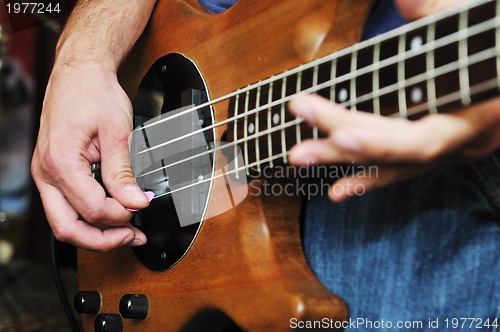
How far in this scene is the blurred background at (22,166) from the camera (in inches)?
65.9

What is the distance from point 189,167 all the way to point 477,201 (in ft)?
1.14

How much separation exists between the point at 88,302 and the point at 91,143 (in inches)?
9.7

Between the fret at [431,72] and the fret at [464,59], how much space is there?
0.9 inches

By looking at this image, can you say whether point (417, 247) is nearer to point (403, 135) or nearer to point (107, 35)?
point (403, 135)

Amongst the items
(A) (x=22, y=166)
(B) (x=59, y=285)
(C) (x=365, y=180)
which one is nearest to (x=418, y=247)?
(C) (x=365, y=180)

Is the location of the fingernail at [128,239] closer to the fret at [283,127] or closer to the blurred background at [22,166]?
the fret at [283,127]

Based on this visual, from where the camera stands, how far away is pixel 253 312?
2.09 feet

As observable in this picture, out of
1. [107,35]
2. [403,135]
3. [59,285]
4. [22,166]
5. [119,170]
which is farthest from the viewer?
[22,166]

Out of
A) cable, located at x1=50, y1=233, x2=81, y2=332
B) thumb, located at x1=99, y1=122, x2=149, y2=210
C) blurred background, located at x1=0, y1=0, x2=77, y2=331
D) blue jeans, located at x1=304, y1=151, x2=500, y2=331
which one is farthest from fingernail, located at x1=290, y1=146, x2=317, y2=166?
blurred background, located at x1=0, y1=0, x2=77, y2=331

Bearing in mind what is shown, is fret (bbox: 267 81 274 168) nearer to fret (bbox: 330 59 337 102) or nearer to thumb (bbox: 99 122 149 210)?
fret (bbox: 330 59 337 102)

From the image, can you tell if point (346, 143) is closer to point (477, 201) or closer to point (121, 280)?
point (477, 201)

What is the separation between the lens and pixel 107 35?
890 mm

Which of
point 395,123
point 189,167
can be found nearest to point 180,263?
point 189,167

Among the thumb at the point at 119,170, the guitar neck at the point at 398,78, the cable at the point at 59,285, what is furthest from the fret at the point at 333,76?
the cable at the point at 59,285
